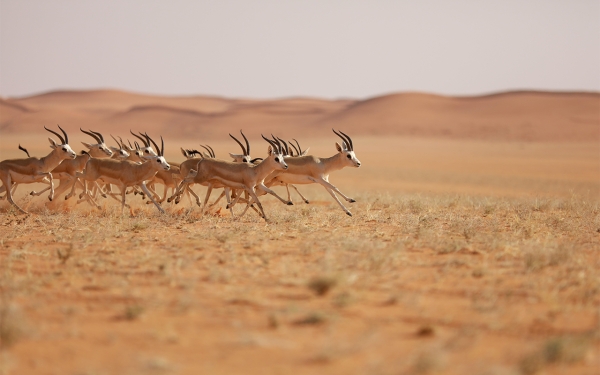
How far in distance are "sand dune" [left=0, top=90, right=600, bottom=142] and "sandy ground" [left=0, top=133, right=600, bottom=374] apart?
245ft

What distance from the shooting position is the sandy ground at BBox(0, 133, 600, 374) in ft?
16.8

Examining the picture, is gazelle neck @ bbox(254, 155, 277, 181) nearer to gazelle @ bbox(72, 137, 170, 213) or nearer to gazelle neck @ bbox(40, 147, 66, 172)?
gazelle @ bbox(72, 137, 170, 213)

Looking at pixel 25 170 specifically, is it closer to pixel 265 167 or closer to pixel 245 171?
pixel 245 171

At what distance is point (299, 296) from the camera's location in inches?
270

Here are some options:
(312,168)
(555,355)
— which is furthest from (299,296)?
(312,168)

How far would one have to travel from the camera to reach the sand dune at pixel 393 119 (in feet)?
291

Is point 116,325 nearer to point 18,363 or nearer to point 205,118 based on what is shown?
point 18,363

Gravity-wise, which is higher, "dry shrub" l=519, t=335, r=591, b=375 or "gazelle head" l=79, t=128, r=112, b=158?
"gazelle head" l=79, t=128, r=112, b=158

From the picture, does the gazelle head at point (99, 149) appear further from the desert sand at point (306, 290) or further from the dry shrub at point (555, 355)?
the dry shrub at point (555, 355)

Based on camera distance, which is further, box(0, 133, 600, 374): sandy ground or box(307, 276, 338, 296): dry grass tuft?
box(307, 276, 338, 296): dry grass tuft

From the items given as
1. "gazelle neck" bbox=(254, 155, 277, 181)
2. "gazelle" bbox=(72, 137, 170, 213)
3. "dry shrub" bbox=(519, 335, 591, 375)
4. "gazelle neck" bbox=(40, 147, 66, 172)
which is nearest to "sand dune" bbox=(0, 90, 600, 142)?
"gazelle neck" bbox=(254, 155, 277, 181)

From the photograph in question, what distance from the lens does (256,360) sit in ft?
16.7

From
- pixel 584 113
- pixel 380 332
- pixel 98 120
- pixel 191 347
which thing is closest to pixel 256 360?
pixel 191 347

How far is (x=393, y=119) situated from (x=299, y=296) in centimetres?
9935
